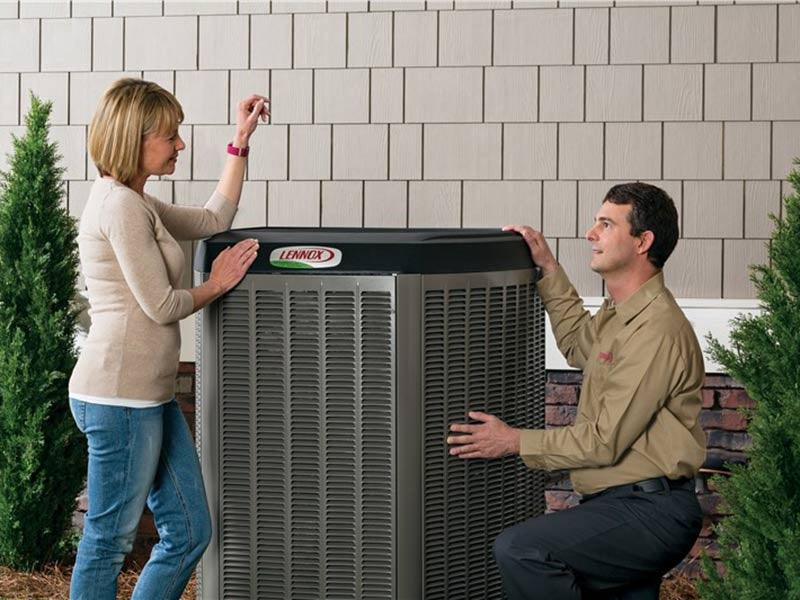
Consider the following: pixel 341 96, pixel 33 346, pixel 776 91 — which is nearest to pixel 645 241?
pixel 776 91

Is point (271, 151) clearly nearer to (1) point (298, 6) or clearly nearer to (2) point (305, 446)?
(1) point (298, 6)

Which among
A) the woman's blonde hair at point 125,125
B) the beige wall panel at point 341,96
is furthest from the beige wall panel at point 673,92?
the woman's blonde hair at point 125,125

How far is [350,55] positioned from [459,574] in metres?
2.23

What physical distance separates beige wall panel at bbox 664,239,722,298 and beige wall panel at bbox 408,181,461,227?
2.63ft

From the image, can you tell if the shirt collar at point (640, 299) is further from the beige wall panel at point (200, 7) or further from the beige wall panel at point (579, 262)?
the beige wall panel at point (200, 7)


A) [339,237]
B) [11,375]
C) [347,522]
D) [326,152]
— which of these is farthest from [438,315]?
[11,375]

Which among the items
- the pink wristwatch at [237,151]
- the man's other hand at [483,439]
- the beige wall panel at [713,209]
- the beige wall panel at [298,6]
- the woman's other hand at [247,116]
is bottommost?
the man's other hand at [483,439]

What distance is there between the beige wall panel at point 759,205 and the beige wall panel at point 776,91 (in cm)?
24

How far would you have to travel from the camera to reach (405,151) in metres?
4.99

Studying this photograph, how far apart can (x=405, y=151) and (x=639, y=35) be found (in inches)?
37.3

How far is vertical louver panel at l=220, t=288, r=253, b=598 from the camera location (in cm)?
354

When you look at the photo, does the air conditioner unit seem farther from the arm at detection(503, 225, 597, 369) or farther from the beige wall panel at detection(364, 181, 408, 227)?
the beige wall panel at detection(364, 181, 408, 227)

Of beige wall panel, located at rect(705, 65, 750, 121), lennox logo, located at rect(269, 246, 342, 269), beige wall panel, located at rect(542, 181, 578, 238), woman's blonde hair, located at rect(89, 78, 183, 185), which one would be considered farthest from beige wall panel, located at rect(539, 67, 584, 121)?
woman's blonde hair, located at rect(89, 78, 183, 185)

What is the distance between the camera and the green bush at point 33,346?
16.2ft
